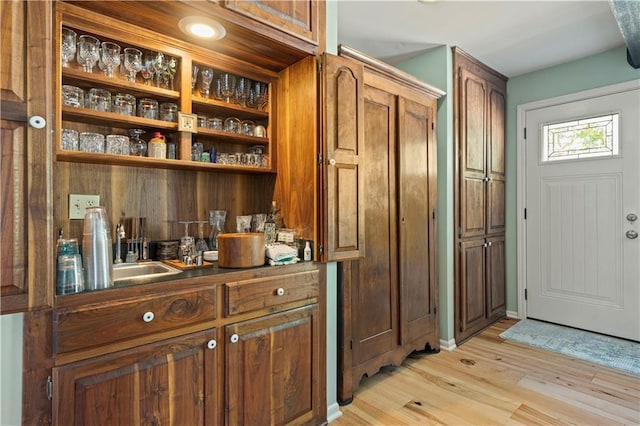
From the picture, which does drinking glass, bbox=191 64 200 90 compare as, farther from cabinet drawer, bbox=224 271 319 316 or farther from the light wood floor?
the light wood floor

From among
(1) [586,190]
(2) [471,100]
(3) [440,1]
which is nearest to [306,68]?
(3) [440,1]

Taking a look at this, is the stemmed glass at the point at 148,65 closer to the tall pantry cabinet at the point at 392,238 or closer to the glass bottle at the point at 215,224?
the glass bottle at the point at 215,224

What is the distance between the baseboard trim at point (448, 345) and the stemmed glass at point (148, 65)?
2786mm

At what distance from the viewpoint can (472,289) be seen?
3059mm

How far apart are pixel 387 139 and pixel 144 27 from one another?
154 cm

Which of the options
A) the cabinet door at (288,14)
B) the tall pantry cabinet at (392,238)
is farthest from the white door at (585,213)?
the cabinet door at (288,14)

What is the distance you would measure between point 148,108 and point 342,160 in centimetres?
98

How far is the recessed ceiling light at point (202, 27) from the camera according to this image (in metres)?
1.41

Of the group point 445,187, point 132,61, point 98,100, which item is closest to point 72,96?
point 98,100

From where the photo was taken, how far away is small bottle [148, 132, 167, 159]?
1613 mm

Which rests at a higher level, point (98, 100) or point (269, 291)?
point (98, 100)

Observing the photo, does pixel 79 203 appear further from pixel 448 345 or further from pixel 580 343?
pixel 580 343

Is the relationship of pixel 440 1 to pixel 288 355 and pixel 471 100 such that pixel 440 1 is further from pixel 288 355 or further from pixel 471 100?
pixel 288 355

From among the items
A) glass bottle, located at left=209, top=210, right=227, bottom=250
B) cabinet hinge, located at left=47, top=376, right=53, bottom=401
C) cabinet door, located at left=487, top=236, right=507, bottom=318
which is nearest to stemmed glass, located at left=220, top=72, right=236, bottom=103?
glass bottle, located at left=209, top=210, right=227, bottom=250
